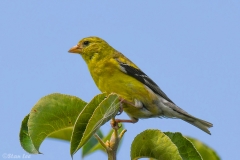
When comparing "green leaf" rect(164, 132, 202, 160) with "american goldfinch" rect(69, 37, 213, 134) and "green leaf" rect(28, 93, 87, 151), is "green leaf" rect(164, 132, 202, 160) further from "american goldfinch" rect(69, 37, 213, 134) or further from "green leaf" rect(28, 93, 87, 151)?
"american goldfinch" rect(69, 37, 213, 134)

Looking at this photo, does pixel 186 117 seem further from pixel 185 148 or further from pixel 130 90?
pixel 185 148

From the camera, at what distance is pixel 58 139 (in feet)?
11.3

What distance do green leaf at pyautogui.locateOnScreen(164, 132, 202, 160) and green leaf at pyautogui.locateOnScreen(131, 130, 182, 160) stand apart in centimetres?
23

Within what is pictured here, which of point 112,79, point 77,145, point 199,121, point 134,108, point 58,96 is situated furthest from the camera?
point 199,121

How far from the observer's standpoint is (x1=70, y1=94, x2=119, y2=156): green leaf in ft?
7.38

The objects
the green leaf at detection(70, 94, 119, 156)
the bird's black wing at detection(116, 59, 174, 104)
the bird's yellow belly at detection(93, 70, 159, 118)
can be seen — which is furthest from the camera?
the bird's black wing at detection(116, 59, 174, 104)

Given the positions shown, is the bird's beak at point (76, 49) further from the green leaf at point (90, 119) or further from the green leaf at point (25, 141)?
the green leaf at point (90, 119)

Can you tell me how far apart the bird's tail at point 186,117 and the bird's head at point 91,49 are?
118 cm

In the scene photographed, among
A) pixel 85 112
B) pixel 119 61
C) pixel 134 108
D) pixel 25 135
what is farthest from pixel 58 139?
pixel 119 61

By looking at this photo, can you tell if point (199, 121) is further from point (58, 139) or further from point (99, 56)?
point (58, 139)

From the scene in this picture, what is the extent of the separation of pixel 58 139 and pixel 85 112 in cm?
116

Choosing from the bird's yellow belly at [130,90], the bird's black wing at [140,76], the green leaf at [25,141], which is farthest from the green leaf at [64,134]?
the bird's black wing at [140,76]

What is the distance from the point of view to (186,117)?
6004 mm

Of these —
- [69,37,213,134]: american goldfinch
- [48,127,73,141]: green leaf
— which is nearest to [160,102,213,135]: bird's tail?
[69,37,213,134]: american goldfinch
